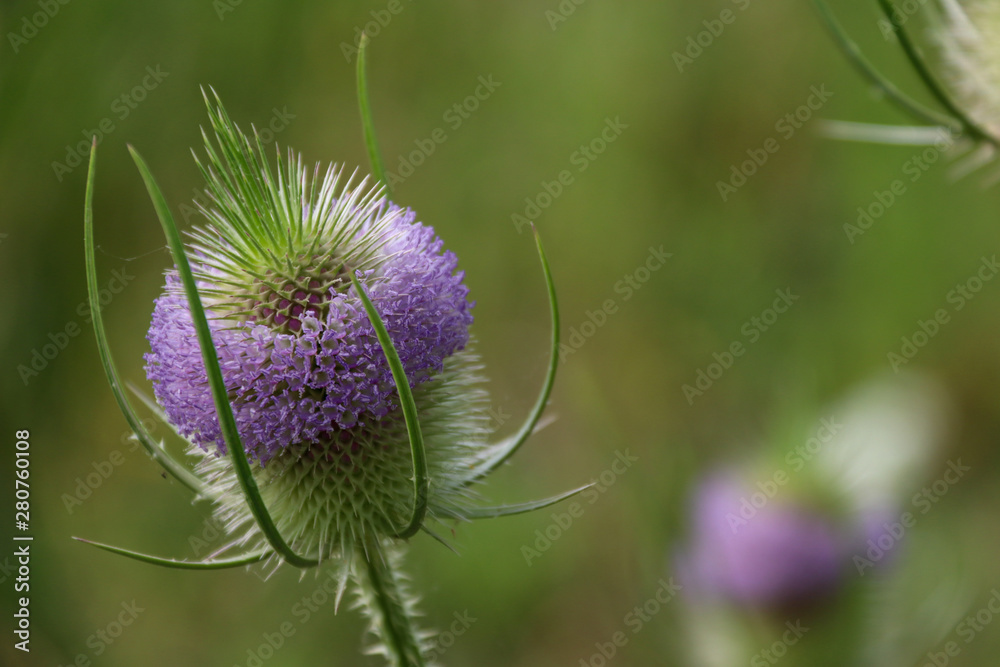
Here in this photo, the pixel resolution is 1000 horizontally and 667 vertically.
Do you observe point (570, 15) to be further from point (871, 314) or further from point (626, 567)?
point (626, 567)

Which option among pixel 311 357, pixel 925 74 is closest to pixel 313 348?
pixel 311 357

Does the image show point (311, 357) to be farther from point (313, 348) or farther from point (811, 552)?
point (811, 552)

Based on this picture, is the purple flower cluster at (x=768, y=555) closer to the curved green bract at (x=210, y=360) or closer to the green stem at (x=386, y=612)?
the green stem at (x=386, y=612)

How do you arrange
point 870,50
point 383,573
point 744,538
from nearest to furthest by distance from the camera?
point 383,573, point 744,538, point 870,50

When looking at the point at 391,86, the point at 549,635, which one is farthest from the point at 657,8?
the point at 549,635

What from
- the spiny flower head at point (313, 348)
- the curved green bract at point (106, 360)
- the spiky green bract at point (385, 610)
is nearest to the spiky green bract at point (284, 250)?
the spiny flower head at point (313, 348)

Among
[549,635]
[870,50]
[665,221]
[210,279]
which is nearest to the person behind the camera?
[210,279]
